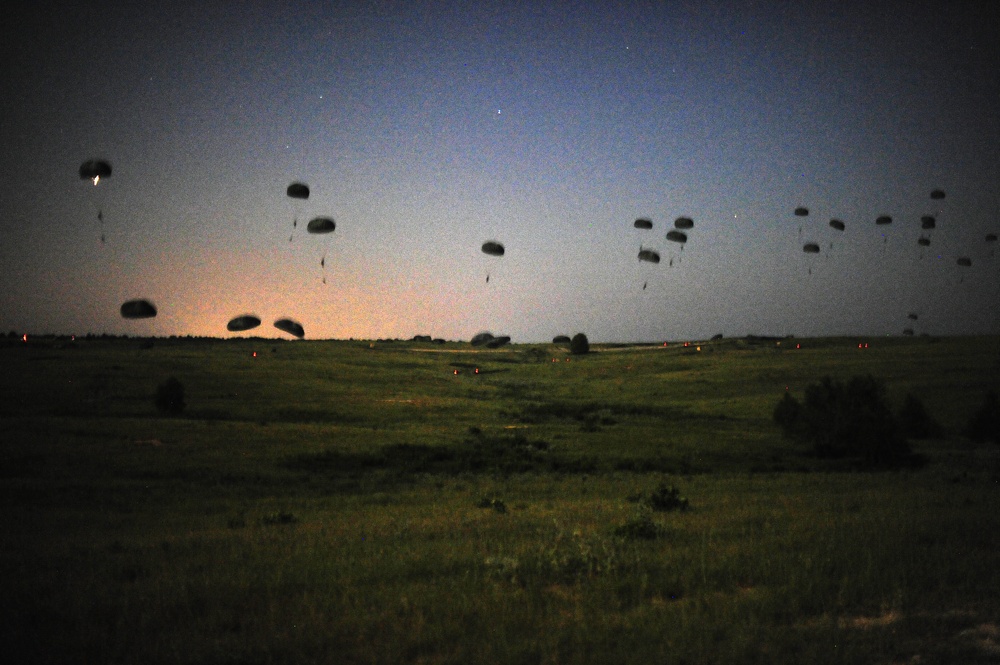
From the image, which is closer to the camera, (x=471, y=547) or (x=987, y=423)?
(x=471, y=547)

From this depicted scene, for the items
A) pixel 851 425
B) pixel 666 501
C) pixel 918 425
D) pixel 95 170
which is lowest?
pixel 918 425

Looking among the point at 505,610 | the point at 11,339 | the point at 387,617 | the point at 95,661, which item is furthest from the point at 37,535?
the point at 11,339

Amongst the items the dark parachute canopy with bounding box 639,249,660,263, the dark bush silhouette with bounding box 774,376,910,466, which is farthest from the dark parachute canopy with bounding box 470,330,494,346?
the dark bush silhouette with bounding box 774,376,910,466

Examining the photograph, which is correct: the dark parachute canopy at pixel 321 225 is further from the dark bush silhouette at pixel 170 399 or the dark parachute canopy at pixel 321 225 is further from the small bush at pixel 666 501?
the small bush at pixel 666 501

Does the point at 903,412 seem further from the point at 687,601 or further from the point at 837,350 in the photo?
the point at 837,350

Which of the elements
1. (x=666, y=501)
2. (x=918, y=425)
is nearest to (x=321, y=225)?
(x=666, y=501)

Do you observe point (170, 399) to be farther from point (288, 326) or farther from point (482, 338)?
point (482, 338)

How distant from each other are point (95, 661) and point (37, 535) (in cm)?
1209

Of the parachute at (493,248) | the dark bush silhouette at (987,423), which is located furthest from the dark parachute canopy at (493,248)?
the dark bush silhouette at (987,423)

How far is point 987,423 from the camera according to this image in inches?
2174

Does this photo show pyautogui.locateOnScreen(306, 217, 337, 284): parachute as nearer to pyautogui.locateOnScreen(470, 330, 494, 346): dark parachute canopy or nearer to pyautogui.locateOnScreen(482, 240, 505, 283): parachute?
pyautogui.locateOnScreen(482, 240, 505, 283): parachute

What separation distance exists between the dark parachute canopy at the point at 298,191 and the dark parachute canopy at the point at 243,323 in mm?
12513

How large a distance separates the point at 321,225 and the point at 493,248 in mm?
20097

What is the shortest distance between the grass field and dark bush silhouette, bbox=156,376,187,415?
2.59 m
